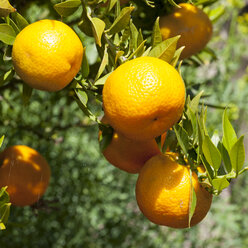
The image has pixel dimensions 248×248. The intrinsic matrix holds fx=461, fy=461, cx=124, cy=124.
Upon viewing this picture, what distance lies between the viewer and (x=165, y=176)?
72 cm

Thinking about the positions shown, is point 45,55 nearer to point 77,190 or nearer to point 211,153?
point 211,153

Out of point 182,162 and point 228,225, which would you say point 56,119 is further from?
point 182,162

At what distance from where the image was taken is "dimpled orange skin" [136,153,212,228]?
0.71m

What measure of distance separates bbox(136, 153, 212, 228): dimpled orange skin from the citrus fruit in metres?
0.06

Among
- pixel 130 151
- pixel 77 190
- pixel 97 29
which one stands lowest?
pixel 77 190

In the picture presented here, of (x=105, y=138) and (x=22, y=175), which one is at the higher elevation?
(x=105, y=138)

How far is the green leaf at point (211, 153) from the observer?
2.20 ft

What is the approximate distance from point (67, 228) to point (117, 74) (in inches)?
45.7

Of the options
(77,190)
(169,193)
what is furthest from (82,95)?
(77,190)

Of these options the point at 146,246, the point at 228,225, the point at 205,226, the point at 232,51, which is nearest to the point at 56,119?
the point at 146,246

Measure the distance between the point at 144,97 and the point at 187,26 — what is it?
0.32m

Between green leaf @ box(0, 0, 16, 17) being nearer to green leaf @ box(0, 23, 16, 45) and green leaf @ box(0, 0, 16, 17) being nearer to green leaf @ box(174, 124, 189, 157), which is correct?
green leaf @ box(0, 23, 16, 45)

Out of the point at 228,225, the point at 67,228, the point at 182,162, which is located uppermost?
the point at 182,162

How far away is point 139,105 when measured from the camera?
2.10 feet
